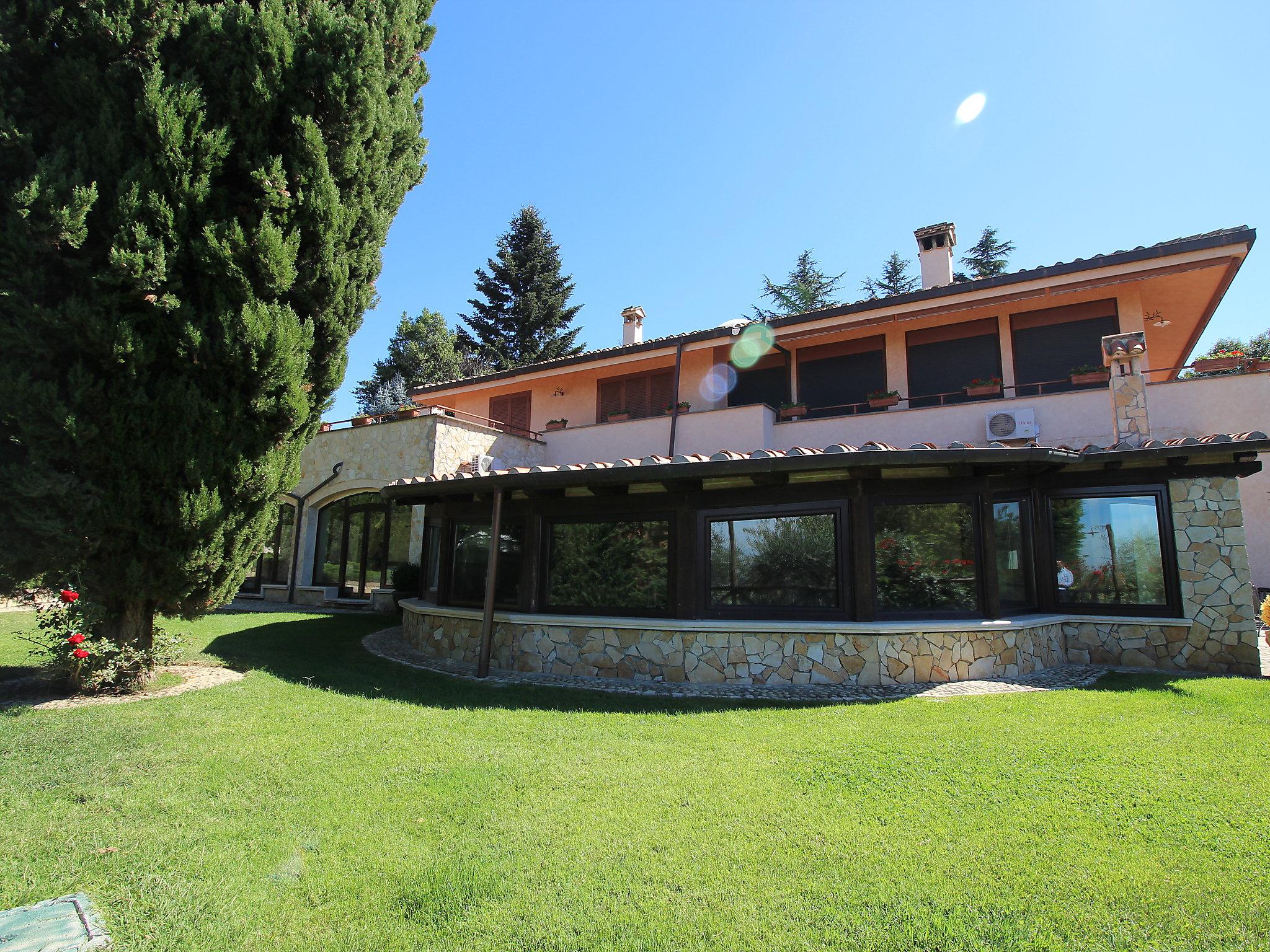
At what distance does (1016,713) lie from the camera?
6113 mm

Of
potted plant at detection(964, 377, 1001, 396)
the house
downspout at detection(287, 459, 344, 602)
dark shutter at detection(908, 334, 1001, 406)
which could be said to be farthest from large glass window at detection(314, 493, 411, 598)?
potted plant at detection(964, 377, 1001, 396)

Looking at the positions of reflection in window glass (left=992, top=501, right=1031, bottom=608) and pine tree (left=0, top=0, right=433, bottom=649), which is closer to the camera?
pine tree (left=0, top=0, right=433, bottom=649)

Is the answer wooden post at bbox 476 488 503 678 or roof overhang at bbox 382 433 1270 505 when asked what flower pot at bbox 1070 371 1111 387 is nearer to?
roof overhang at bbox 382 433 1270 505

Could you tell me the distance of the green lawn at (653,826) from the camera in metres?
2.89

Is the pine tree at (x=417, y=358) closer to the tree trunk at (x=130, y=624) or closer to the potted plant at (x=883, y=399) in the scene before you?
the potted plant at (x=883, y=399)

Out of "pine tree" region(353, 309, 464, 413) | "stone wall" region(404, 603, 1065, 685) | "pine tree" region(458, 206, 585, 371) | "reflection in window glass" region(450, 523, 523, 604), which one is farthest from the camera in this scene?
"pine tree" region(353, 309, 464, 413)

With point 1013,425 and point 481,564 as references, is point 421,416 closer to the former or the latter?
point 481,564

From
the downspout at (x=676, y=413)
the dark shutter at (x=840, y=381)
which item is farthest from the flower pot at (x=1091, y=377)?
the downspout at (x=676, y=413)

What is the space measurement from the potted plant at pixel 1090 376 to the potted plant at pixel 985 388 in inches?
46.7

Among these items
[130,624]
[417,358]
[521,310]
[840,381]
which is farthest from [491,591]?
[417,358]

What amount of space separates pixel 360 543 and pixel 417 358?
815 inches

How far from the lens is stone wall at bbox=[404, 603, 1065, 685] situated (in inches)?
300

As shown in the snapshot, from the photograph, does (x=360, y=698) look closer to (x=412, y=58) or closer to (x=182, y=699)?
(x=182, y=699)

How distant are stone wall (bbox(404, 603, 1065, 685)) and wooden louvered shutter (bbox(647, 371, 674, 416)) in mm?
8664
